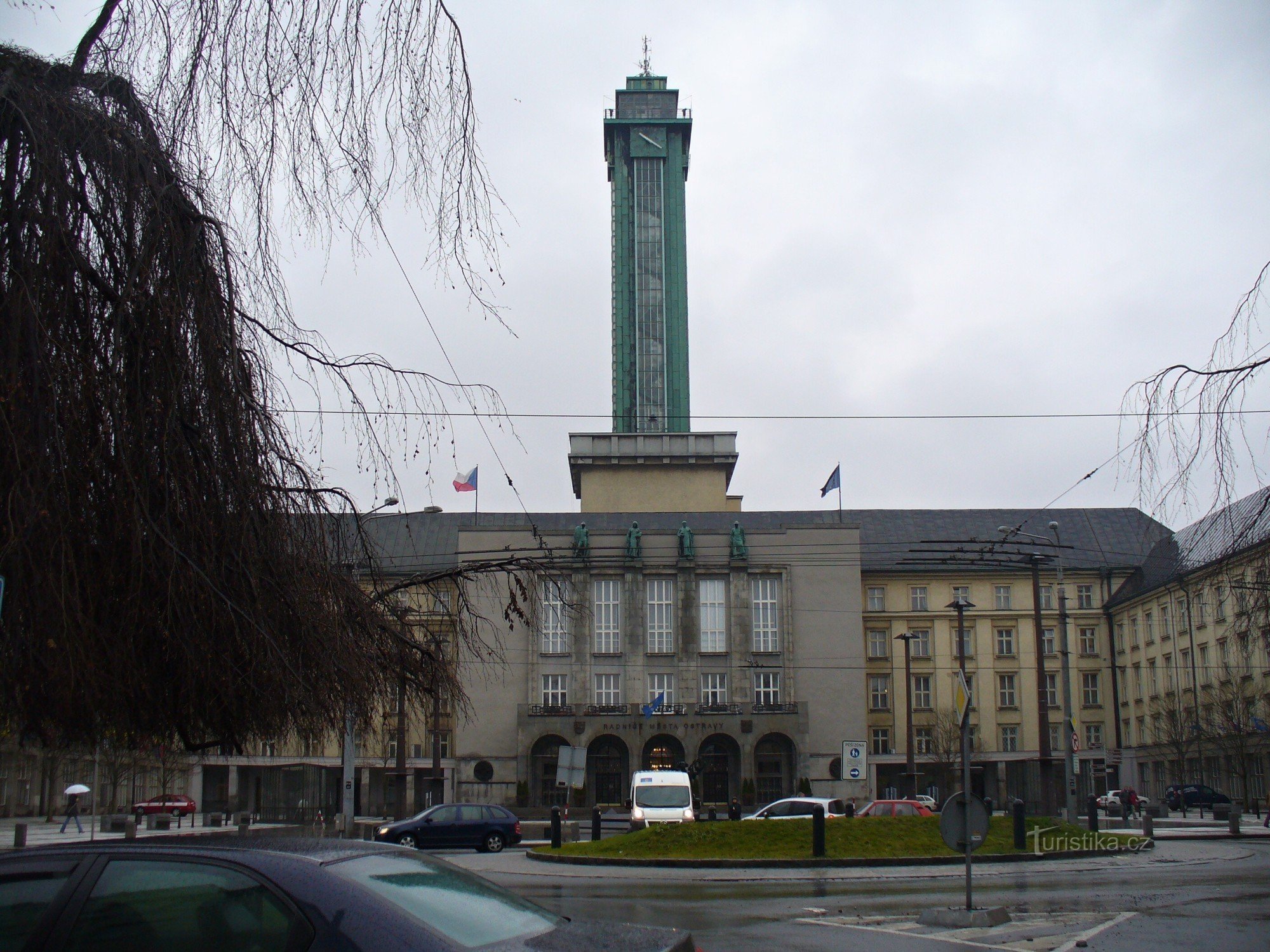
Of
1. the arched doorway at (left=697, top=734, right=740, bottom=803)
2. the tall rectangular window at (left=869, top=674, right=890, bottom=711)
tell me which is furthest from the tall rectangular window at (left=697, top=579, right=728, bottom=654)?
the tall rectangular window at (left=869, top=674, right=890, bottom=711)

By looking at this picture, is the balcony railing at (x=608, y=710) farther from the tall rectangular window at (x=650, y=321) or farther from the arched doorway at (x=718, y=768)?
the tall rectangular window at (x=650, y=321)

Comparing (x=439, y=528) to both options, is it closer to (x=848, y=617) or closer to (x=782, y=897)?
(x=848, y=617)

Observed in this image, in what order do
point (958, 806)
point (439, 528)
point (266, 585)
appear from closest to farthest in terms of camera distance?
point (266, 585) → point (958, 806) → point (439, 528)

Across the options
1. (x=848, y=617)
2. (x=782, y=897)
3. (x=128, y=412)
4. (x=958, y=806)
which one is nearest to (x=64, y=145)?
(x=128, y=412)

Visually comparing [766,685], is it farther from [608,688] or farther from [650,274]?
[650,274]

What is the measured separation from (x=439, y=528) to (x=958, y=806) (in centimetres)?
7271

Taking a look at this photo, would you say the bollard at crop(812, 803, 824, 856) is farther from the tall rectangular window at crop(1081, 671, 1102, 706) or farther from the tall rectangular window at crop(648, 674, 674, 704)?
the tall rectangular window at crop(1081, 671, 1102, 706)

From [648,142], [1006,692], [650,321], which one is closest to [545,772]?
[1006,692]

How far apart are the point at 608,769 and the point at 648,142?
60631 millimetres

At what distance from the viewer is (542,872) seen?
75.7 feet

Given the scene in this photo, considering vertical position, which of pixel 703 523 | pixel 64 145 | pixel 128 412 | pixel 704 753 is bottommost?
pixel 704 753

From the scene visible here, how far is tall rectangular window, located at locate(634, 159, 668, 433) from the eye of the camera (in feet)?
328

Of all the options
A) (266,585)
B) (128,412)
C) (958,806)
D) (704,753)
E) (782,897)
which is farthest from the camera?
(704,753)

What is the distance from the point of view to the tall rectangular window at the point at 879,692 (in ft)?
252
